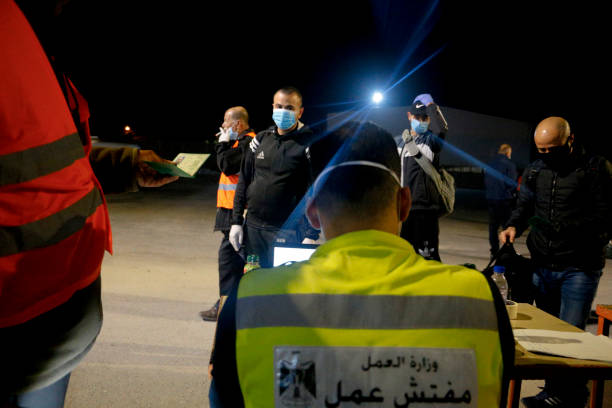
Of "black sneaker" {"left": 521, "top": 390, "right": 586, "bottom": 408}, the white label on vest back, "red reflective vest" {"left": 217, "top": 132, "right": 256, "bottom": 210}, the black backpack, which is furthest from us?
"red reflective vest" {"left": 217, "top": 132, "right": 256, "bottom": 210}

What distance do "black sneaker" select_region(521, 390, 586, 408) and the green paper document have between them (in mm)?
2834

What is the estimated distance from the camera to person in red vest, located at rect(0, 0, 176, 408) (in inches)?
46.6

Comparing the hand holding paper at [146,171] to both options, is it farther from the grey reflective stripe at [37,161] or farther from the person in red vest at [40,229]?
the grey reflective stripe at [37,161]

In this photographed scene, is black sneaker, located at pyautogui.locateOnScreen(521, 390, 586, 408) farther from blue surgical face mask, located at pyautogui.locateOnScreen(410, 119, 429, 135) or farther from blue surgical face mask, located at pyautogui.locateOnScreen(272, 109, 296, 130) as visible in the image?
blue surgical face mask, located at pyautogui.locateOnScreen(272, 109, 296, 130)

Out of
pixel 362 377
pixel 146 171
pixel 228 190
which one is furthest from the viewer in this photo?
pixel 228 190

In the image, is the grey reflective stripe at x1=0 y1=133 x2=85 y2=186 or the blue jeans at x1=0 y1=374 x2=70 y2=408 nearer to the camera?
the grey reflective stripe at x1=0 y1=133 x2=85 y2=186

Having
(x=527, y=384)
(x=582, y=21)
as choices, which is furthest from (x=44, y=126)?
(x=582, y=21)

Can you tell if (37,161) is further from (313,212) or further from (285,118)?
(285,118)

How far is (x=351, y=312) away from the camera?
3.80 ft

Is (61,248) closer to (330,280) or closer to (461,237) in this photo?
(330,280)

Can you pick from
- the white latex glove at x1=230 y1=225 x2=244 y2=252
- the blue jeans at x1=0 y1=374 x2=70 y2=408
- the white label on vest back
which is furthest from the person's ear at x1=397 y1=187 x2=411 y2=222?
the white latex glove at x1=230 y1=225 x2=244 y2=252

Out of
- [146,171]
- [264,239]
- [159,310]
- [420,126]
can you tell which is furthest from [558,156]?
[159,310]

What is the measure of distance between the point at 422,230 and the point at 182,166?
12.4 feet

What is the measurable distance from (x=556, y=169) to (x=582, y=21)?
1035 cm
